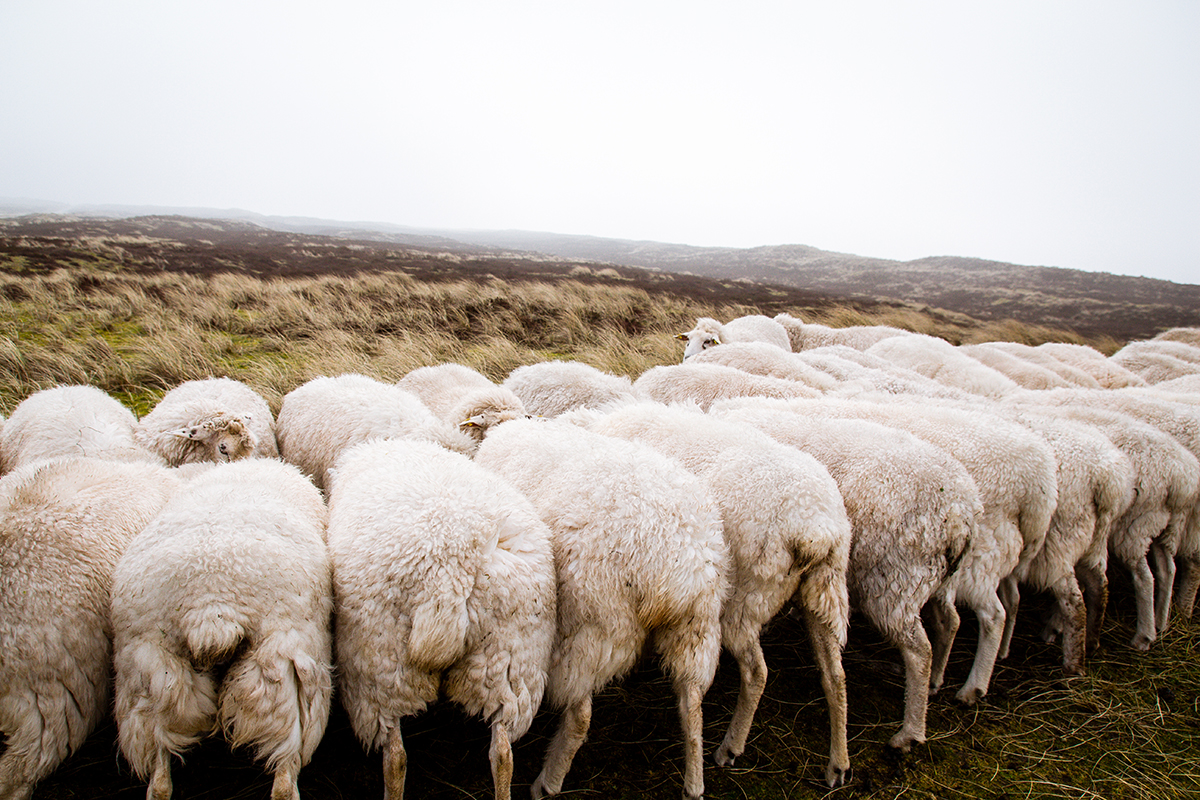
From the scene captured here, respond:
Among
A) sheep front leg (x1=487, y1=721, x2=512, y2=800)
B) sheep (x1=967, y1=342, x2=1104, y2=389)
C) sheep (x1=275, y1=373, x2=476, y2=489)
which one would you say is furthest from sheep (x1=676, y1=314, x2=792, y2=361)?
sheep front leg (x1=487, y1=721, x2=512, y2=800)

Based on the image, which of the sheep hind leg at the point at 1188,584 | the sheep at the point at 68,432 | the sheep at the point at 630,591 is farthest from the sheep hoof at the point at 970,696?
the sheep at the point at 68,432

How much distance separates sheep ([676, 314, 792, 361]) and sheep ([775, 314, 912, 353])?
10.1 inches

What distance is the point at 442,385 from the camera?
6367 mm

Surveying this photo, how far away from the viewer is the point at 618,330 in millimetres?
13719

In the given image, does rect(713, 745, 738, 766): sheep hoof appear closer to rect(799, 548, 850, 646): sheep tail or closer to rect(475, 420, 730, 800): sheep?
rect(475, 420, 730, 800): sheep

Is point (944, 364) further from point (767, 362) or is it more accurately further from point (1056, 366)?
point (767, 362)

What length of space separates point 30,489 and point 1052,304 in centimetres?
4916

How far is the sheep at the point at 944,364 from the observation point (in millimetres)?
7168

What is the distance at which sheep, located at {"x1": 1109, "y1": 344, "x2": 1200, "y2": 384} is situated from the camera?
905 cm

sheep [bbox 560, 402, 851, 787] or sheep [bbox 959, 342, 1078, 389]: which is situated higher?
sheep [bbox 959, 342, 1078, 389]

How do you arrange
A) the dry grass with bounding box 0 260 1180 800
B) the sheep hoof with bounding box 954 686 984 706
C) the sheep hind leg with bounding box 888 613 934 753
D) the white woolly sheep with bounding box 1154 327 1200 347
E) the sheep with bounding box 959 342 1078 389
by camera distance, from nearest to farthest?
the dry grass with bounding box 0 260 1180 800 → the sheep hind leg with bounding box 888 613 934 753 → the sheep hoof with bounding box 954 686 984 706 → the sheep with bounding box 959 342 1078 389 → the white woolly sheep with bounding box 1154 327 1200 347

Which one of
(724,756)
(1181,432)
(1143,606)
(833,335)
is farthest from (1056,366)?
(724,756)

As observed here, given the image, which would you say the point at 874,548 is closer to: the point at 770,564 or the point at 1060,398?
the point at 770,564

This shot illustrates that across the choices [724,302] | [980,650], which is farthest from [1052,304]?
[980,650]
